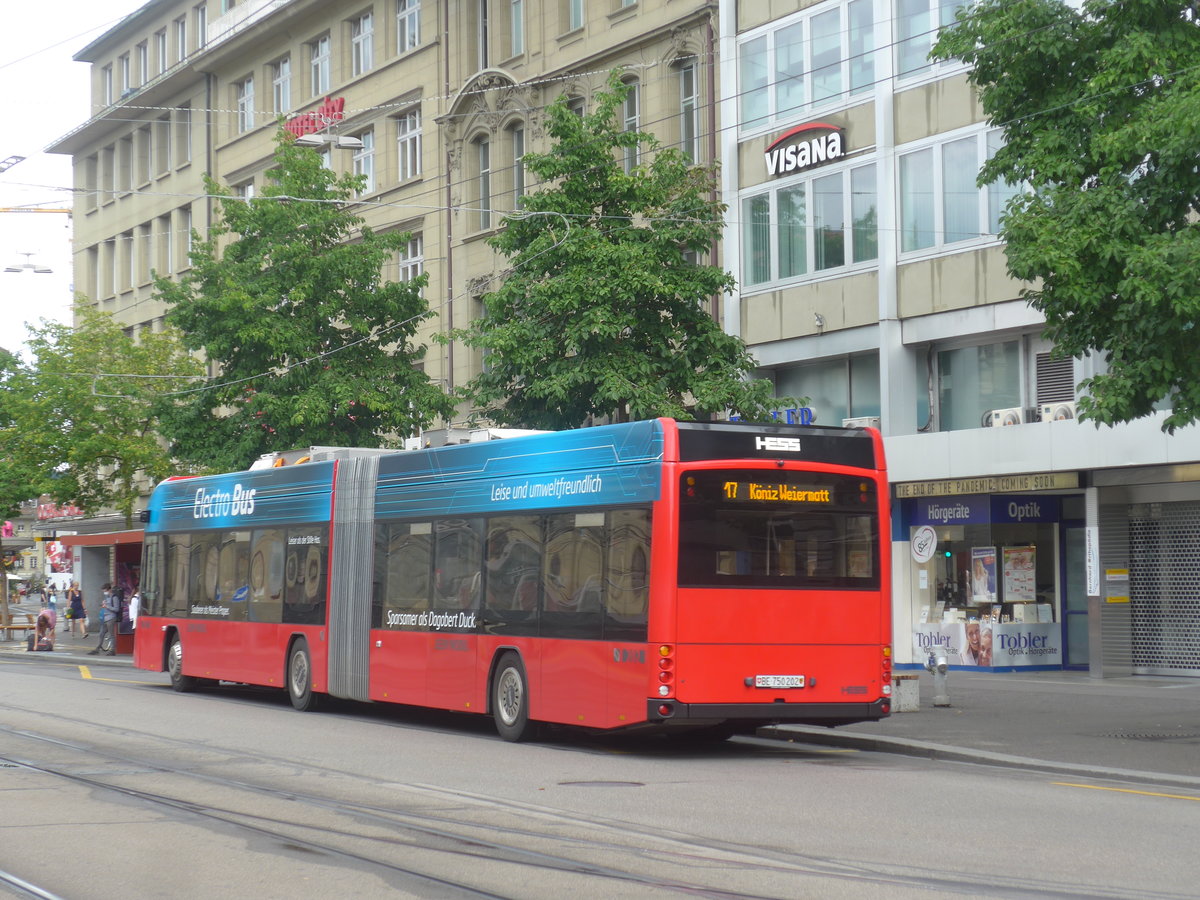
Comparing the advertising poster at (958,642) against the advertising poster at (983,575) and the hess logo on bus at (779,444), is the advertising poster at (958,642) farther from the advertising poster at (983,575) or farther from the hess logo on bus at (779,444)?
the hess logo on bus at (779,444)

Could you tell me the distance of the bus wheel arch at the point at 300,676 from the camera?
21.3 meters

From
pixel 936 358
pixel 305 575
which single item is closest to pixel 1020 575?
pixel 936 358

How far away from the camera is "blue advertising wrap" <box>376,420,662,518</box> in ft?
49.3

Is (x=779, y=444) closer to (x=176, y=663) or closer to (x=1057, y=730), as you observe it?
(x=1057, y=730)

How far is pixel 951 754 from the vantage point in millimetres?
15227

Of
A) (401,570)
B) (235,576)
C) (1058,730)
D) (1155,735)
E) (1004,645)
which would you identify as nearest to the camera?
(1155,735)

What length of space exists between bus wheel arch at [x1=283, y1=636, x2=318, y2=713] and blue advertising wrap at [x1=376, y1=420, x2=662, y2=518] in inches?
112

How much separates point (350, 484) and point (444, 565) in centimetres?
293

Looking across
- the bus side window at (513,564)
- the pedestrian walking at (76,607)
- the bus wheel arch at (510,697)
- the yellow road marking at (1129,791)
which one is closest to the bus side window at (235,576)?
the bus side window at (513,564)

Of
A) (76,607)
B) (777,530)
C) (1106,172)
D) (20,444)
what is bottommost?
(76,607)

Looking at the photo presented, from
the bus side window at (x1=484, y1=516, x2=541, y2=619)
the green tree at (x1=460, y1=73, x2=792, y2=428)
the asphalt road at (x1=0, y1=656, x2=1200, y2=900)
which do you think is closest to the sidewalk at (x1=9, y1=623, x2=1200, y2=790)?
the asphalt road at (x1=0, y1=656, x2=1200, y2=900)

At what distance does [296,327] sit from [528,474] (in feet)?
57.1

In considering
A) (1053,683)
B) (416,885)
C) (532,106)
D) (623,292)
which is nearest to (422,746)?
(416,885)

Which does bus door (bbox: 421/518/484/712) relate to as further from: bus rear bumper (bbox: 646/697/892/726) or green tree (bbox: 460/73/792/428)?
green tree (bbox: 460/73/792/428)
